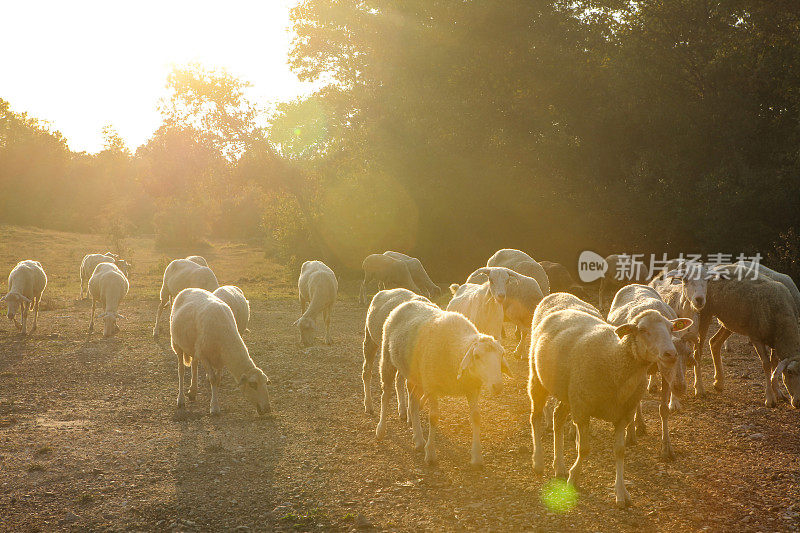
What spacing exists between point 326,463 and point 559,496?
2.71m

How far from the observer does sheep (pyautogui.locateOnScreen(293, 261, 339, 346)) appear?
14.8 meters

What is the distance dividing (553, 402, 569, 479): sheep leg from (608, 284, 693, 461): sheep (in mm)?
1028

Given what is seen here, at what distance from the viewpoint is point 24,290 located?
1680cm

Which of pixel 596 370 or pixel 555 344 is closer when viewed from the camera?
pixel 596 370

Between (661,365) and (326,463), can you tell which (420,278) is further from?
(661,365)

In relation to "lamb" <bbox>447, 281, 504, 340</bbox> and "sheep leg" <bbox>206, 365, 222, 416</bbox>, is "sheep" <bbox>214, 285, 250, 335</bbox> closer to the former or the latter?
"sheep leg" <bbox>206, 365, 222, 416</bbox>

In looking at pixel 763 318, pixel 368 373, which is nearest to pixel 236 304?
pixel 368 373

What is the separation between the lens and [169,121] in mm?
35875

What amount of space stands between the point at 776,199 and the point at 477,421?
18.0m

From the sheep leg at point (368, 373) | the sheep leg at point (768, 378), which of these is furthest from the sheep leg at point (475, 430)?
the sheep leg at point (768, 378)

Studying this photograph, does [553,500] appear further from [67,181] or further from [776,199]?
[67,181]

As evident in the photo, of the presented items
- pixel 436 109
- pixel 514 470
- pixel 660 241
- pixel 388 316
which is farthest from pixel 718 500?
pixel 436 109

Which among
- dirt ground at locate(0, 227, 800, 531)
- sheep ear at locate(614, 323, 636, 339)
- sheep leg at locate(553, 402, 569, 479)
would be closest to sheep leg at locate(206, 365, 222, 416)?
dirt ground at locate(0, 227, 800, 531)

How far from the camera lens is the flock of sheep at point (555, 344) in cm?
612
